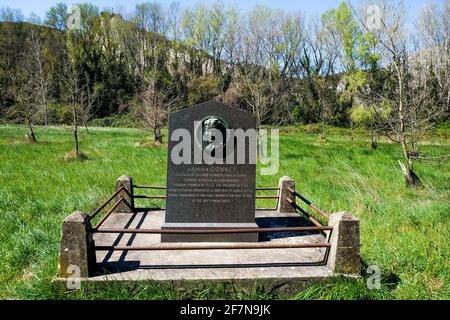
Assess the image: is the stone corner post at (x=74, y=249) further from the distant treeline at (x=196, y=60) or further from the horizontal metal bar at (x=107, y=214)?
the distant treeline at (x=196, y=60)

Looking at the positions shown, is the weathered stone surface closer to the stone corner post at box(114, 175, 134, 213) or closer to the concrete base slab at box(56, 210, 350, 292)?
the concrete base slab at box(56, 210, 350, 292)

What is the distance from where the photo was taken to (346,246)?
4.61 metres

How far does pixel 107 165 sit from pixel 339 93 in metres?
42.9

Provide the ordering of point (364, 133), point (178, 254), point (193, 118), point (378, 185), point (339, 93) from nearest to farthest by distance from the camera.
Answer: point (178, 254) → point (193, 118) → point (378, 185) → point (364, 133) → point (339, 93)

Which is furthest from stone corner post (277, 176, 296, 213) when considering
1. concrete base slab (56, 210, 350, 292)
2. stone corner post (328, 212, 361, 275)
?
stone corner post (328, 212, 361, 275)

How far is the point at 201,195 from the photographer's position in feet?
19.4

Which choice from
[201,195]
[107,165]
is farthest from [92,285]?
[107,165]

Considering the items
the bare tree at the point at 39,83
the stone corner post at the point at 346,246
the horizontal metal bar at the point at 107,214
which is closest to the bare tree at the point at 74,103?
the bare tree at the point at 39,83

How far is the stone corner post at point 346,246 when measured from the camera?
15.1 ft

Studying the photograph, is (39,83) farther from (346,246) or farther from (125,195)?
(346,246)

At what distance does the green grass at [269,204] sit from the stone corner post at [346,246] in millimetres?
191

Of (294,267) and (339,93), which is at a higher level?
(339,93)

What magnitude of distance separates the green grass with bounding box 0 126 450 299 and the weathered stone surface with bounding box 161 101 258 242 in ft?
5.20

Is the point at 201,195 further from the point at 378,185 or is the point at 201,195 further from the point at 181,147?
the point at 378,185
